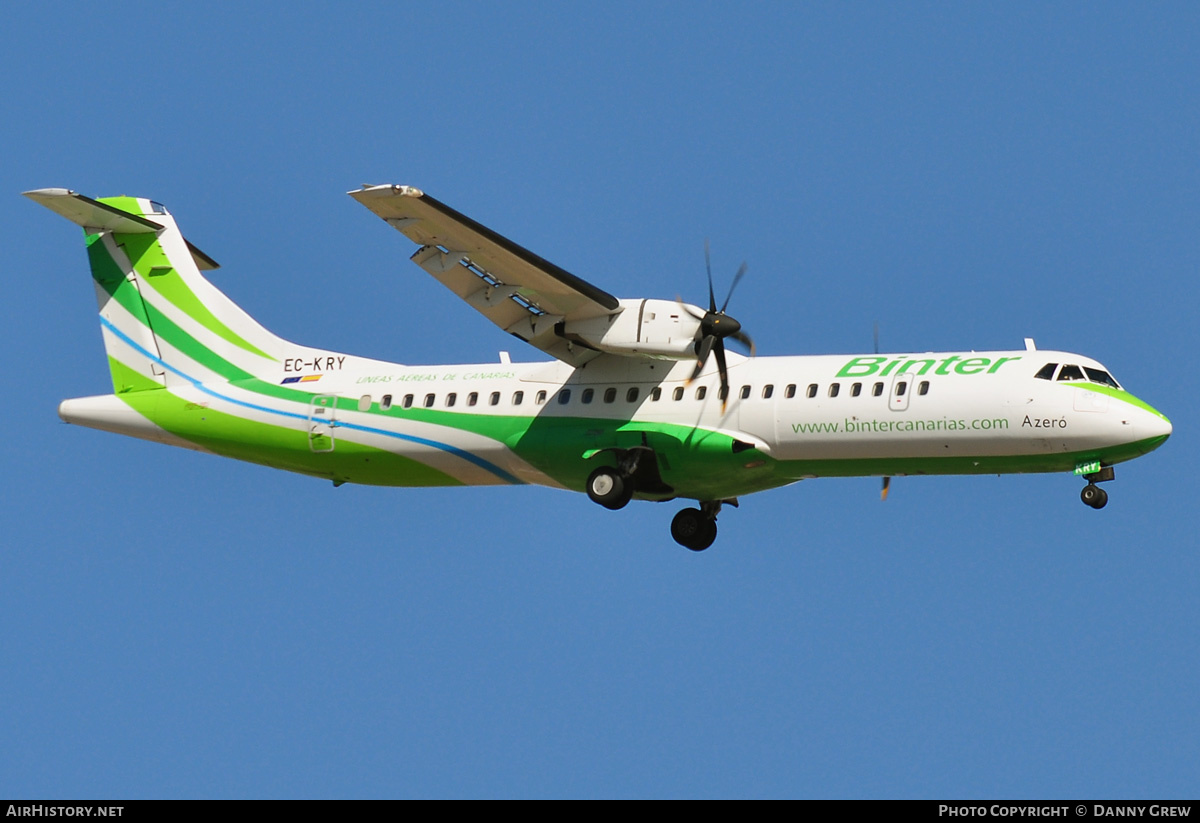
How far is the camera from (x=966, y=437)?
19.7m

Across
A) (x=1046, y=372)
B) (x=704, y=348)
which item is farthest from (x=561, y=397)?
(x=1046, y=372)

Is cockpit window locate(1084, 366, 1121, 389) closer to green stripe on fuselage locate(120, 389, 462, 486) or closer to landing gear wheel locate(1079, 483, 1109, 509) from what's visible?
landing gear wheel locate(1079, 483, 1109, 509)

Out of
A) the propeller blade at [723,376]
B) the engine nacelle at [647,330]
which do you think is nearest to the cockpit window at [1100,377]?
the propeller blade at [723,376]

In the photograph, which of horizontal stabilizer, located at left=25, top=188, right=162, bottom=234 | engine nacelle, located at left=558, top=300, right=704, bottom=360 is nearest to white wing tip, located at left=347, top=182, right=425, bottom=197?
engine nacelle, located at left=558, top=300, right=704, bottom=360

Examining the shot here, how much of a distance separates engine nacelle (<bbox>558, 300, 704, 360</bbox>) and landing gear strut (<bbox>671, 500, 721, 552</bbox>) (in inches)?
117

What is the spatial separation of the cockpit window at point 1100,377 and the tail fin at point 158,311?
11.1 meters

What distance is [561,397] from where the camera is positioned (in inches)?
856

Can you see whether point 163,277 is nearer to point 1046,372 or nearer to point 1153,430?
point 1046,372

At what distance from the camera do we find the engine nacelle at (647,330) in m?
20.3

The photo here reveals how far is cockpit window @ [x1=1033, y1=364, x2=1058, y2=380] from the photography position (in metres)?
19.7

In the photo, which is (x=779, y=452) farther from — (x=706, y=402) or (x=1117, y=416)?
(x=1117, y=416)

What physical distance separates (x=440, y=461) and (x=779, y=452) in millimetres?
4699
